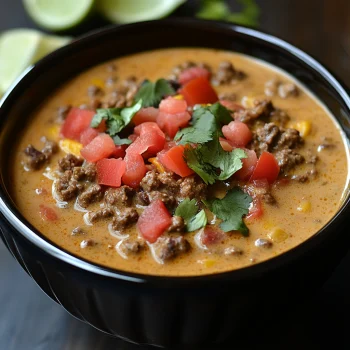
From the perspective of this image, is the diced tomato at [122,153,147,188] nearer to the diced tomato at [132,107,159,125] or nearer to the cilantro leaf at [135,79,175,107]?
the diced tomato at [132,107,159,125]

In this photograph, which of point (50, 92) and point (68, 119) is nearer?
point (68, 119)

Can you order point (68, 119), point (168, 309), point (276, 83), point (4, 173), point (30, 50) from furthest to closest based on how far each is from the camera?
1. point (30, 50)
2. point (276, 83)
3. point (68, 119)
4. point (4, 173)
5. point (168, 309)

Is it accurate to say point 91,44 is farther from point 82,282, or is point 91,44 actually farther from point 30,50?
point 82,282

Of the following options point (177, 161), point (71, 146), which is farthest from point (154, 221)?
point (71, 146)

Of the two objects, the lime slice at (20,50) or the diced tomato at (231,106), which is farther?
the lime slice at (20,50)

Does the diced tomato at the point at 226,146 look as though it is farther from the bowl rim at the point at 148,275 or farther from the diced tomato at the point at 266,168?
the bowl rim at the point at 148,275

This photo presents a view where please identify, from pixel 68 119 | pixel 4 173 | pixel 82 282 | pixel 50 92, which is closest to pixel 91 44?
pixel 50 92

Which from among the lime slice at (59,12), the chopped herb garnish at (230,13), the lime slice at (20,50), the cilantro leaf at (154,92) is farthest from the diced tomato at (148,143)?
the lime slice at (59,12)
